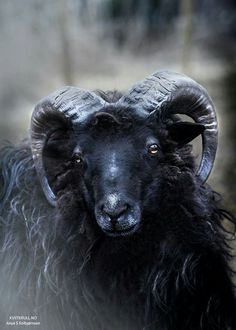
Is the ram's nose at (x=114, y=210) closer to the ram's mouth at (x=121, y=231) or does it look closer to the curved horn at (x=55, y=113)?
the ram's mouth at (x=121, y=231)

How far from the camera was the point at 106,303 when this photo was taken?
16.5 ft

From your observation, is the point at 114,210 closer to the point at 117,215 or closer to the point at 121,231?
the point at 117,215

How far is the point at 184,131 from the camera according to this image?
4934mm

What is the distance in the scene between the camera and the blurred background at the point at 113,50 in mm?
13844

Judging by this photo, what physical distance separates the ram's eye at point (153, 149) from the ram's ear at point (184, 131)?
21 cm

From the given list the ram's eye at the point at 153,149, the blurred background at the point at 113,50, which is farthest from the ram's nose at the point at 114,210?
the blurred background at the point at 113,50

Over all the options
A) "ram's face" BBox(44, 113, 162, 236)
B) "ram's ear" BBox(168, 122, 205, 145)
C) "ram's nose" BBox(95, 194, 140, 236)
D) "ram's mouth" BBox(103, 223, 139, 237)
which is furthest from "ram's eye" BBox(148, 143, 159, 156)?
"ram's mouth" BBox(103, 223, 139, 237)

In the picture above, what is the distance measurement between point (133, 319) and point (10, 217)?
4.32 feet

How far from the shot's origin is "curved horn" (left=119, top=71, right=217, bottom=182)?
4.84 m

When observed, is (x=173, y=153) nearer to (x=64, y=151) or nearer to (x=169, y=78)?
(x=169, y=78)

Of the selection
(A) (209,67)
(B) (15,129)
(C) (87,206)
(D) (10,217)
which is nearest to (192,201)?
(C) (87,206)

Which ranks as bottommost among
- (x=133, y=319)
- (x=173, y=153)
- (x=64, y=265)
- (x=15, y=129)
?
(x=133, y=319)

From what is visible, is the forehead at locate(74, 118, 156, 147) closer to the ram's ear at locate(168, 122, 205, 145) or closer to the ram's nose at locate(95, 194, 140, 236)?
the ram's ear at locate(168, 122, 205, 145)

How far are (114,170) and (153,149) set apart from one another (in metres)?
0.36
